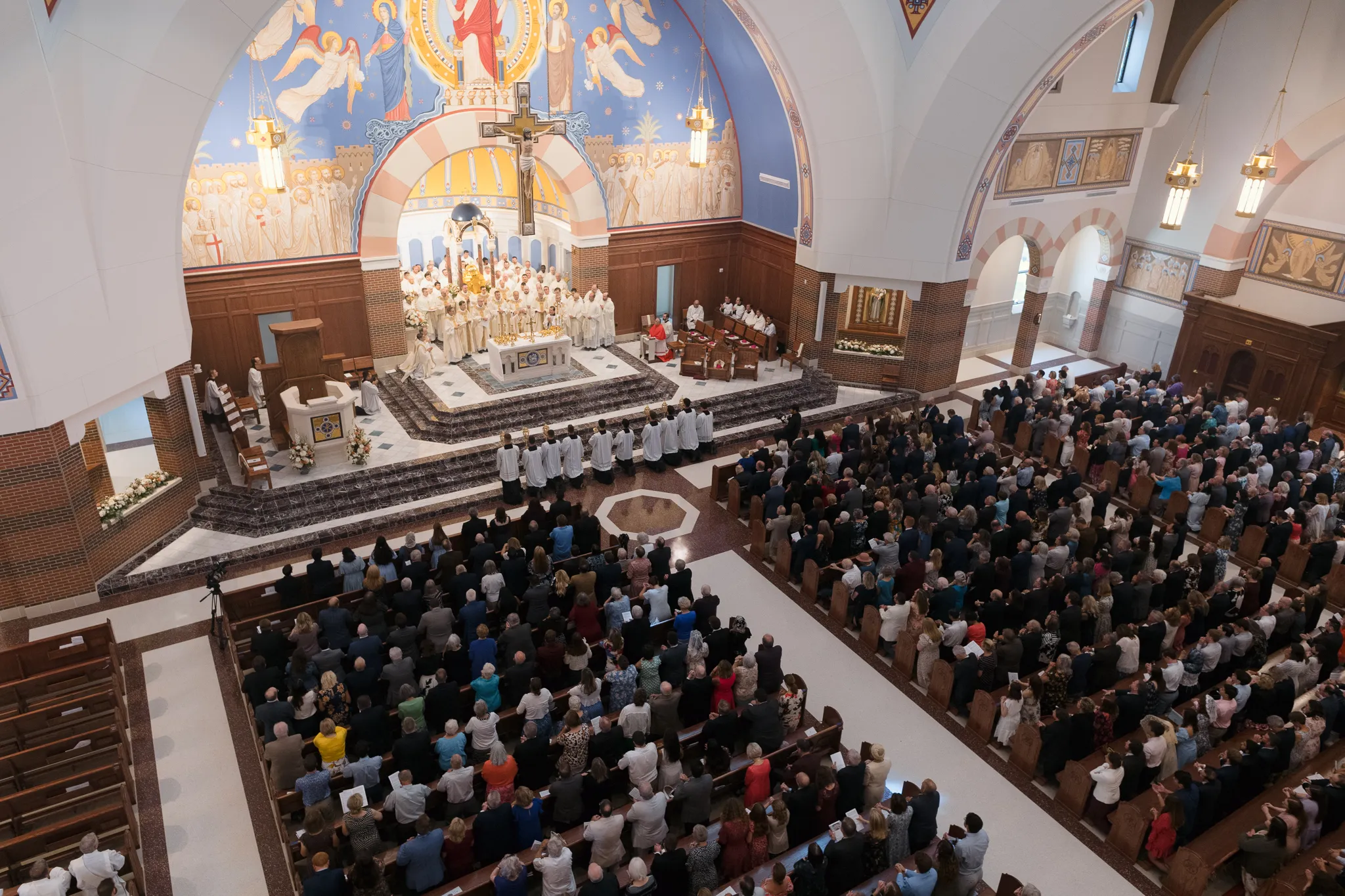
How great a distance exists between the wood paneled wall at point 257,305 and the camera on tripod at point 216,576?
17.0ft

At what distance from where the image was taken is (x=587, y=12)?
18.8 m

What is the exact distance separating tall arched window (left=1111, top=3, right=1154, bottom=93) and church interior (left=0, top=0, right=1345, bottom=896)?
10 centimetres

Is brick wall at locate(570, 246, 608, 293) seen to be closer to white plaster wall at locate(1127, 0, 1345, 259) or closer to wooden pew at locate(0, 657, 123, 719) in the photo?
wooden pew at locate(0, 657, 123, 719)

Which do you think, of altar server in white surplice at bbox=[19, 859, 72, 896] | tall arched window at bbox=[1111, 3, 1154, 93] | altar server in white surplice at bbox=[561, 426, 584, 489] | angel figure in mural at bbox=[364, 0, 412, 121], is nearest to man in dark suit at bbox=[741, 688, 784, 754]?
altar server in white surplice at bbox=[19, 859, 72, 896]

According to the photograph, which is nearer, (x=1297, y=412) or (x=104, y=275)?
(x=104, y=275)

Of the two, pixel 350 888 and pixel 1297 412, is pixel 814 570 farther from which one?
pixel 1297 412

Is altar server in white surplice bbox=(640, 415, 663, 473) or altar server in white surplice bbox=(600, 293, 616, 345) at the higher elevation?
altar server in white surplice bbox=(600, 293, 616, 345)

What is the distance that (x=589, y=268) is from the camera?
21250mm

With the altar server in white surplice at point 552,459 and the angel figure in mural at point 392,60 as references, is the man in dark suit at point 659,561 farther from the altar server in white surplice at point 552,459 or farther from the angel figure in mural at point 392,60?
the angel figure in mural at point 392,60

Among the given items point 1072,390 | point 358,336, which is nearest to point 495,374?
point 358,336

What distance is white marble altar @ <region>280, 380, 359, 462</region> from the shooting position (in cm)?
1510

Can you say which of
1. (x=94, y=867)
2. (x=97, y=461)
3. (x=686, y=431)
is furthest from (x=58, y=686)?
(x=686, y=431)

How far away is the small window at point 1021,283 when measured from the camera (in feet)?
75.5

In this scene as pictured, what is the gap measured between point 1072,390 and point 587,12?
1323 cm
